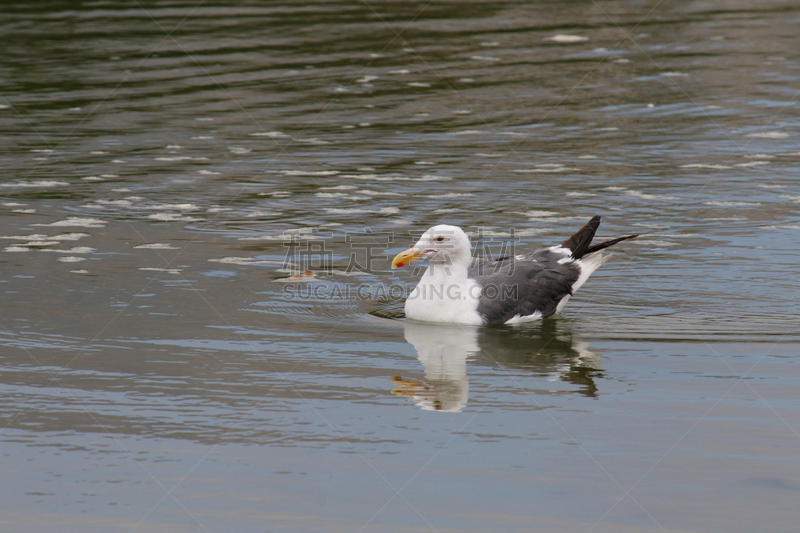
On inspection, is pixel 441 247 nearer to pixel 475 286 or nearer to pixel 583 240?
pixel 475 286

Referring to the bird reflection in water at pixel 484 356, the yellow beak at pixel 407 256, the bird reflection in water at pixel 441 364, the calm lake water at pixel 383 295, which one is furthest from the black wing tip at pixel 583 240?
the yellow beak at pixel 407 256

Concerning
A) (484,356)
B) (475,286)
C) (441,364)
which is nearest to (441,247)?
(475,286)

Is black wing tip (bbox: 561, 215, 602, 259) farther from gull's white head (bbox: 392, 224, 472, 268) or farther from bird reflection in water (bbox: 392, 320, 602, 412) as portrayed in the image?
gull's white head (bbox: 392, 224, 472, 268)

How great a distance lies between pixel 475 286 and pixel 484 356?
1.10 m

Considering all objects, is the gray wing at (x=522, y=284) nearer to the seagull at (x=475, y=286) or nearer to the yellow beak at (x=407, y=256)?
the seagull at (x=475, y=286)

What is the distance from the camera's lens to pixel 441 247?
9.71 meters

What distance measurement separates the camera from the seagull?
31.5ft

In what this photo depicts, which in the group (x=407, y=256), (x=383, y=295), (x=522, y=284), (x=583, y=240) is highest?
(x=407, y=256)

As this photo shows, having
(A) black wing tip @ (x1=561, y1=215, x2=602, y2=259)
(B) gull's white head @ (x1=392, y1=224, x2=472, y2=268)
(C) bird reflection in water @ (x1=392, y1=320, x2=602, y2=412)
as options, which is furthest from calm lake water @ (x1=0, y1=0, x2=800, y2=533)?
(B) gull's white head @ (x1=392, y1=224, x2=472, y2=268)

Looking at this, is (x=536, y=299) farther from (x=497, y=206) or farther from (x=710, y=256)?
(x=497, y=206)

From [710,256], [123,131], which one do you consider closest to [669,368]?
[710,256]

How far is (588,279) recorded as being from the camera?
11.2 metres

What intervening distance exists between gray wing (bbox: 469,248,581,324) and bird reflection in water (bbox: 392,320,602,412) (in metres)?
0.17

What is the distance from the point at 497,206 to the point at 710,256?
123 inches
